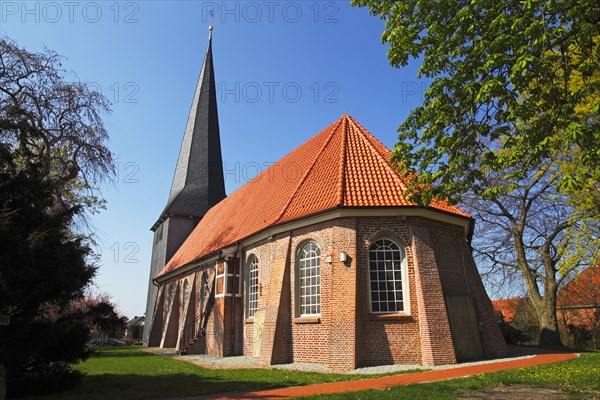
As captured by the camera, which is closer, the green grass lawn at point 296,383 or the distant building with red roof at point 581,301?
the green grass lawn at point 296,383

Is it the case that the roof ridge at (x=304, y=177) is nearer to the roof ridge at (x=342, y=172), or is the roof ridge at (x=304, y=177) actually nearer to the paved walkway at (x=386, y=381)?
the roof ridge at (x=342, y=172)

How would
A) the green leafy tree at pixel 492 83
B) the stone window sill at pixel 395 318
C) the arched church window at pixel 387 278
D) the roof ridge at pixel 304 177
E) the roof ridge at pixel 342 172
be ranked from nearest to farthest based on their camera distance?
the green leafy tree at pixel 492 83
the stone window sill at pixel 395 318
the arched church window at pixel 387 278
the roof ridge at pixel 342 172
the roof ridge at pixel 304 177

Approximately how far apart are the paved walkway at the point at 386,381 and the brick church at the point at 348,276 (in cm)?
130

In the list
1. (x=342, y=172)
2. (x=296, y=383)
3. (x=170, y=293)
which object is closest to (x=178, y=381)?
(x=296, y=383)

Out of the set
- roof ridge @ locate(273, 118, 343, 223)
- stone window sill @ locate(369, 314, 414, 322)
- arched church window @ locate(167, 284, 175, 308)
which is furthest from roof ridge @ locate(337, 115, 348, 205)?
arched church window @ locate(167, 284, 175, 308)

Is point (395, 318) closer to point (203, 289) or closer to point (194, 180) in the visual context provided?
point (203, 289)

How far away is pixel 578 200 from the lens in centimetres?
1603

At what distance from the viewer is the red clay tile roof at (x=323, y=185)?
14273 millimetres

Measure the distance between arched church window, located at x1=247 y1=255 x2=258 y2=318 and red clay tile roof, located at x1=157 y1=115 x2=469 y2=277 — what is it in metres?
1.12

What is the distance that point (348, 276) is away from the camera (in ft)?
43.2

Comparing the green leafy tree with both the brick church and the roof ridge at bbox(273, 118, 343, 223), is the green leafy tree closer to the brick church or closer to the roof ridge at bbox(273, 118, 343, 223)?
the brick church

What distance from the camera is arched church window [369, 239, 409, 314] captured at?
13.4 metres

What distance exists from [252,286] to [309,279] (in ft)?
12.9

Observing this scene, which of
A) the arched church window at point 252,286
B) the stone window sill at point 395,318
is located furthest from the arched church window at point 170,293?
the stone window sill at point 395,318
